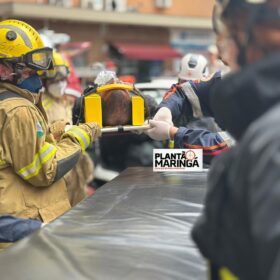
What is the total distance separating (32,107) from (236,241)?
1.79 m

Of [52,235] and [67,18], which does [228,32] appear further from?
[67,18]

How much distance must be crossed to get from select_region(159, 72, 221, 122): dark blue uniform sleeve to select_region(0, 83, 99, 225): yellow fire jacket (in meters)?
0.90

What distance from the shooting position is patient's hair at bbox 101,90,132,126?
3.32 meters

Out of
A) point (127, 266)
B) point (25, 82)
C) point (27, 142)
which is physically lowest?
point (127, 266)

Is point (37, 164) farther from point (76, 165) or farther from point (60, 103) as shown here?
point (60, 103)

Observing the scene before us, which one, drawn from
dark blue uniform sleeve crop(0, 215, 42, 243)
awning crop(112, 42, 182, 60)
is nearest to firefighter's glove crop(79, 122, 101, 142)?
dark blue uniform sleeve crop(0, 215, 42, 243)

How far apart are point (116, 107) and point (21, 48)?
70cm

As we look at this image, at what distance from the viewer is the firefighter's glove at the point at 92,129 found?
3133 mm

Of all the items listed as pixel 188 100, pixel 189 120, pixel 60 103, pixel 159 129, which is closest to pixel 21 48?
pixel 159 129

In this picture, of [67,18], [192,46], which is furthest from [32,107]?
[192,46]

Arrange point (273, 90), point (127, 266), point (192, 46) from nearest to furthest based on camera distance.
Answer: point (273, 90), point (127, 266), point (192, 46)

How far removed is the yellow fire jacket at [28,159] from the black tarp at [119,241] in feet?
0.94

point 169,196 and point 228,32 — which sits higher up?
point 228,32

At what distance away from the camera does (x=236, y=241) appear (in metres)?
1.12
